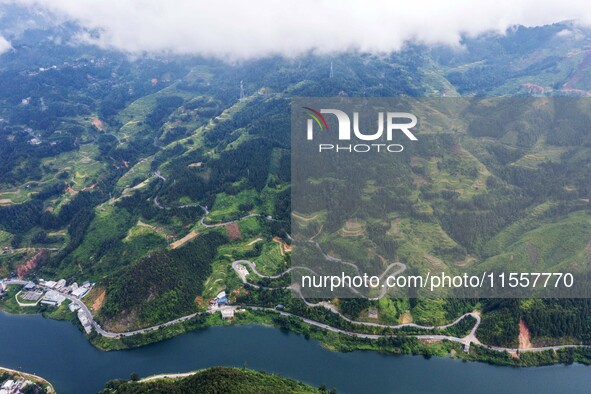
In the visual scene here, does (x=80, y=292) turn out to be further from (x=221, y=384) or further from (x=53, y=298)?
(x=221, y=384)

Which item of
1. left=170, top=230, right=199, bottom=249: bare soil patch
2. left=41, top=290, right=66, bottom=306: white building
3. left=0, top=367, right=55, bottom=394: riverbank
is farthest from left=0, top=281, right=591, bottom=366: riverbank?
left=170, top=230, right=199, bottom=249: bare soil patch

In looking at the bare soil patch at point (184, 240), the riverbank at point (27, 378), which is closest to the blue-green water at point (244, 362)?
the riverbank at point (27, 378)

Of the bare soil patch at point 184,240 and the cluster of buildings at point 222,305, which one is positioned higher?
the bare soil patch at point 184,240

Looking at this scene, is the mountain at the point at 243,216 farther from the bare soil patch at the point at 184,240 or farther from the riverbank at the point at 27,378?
the riverbank at the point at 27,378

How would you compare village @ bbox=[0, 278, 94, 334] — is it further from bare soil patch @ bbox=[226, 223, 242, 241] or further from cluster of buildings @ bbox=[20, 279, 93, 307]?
bare soil patch @ bbox=[226, 223, 242, 241]

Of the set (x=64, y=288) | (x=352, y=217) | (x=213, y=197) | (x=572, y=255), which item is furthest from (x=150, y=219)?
(x=572, y=255)

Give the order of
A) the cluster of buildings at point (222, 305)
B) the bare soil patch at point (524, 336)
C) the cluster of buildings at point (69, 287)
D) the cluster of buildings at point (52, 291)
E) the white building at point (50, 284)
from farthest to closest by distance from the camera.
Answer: the white building at point (50, 284), the cluster of buildings at point (69, 287), the cluster of buildings at point (52, 291), the cluster of buildings at point (222, 305), the bare soil patch at point (524, 336)

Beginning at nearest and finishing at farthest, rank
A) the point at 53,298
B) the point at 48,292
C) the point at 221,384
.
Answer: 1. the point at 221,384
2. the point at 53,298
3. the point at 48,292

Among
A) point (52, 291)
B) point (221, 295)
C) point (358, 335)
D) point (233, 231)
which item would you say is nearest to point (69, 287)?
point (52, 291)

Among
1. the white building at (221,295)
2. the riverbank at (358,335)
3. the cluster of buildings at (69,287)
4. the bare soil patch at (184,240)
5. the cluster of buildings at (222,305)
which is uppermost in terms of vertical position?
the bare soil patch at (184,240)
